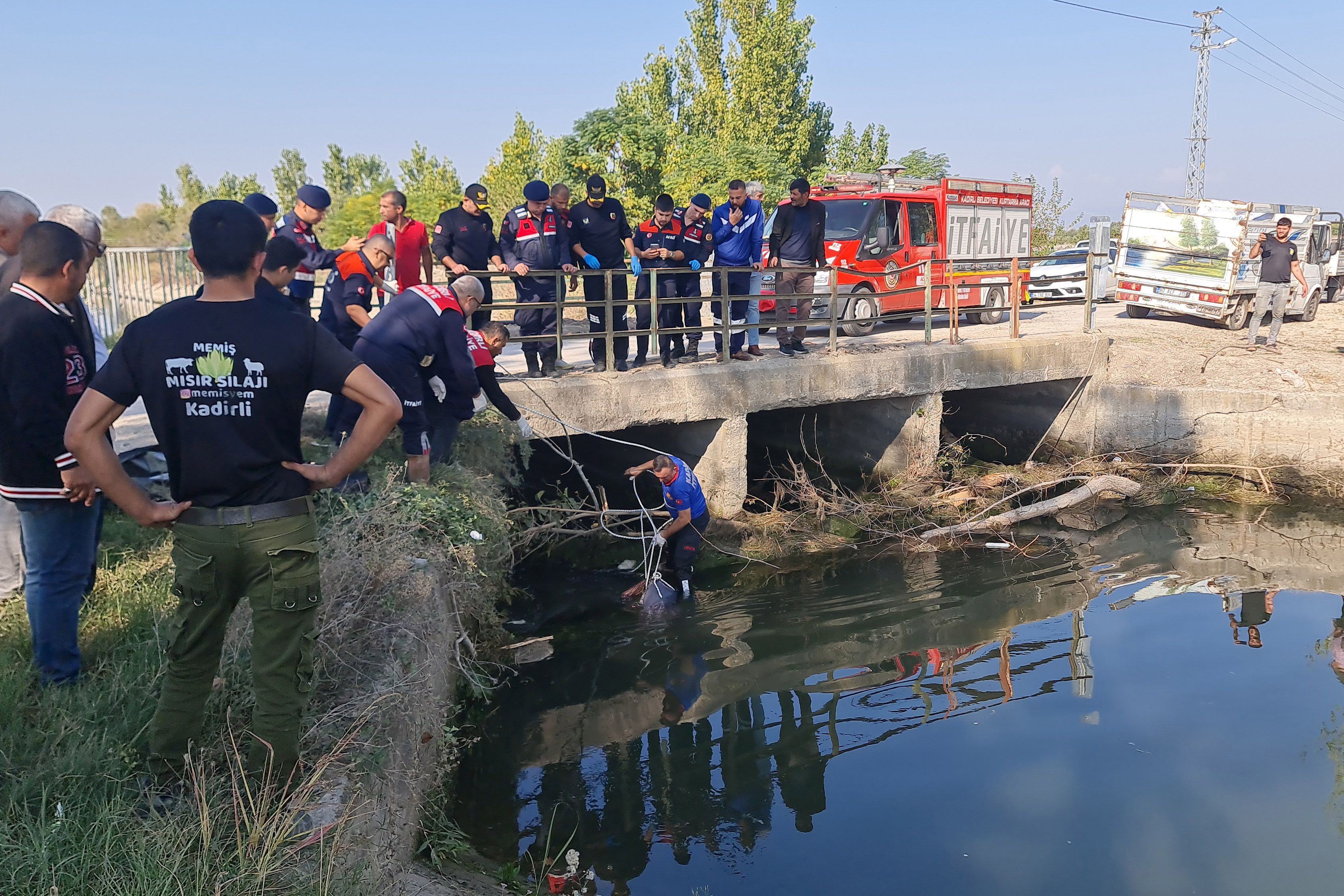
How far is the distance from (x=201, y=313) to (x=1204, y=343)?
14.6 meters

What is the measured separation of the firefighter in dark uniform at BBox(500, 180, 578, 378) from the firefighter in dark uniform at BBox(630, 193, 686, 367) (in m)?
0.80

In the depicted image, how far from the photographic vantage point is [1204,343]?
45.8 ft

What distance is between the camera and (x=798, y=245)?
402 inches

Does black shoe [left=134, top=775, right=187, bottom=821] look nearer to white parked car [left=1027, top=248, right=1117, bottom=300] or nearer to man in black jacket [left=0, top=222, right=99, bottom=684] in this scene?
man in black jacket [left=0, top=222, right=99, bottom=684]

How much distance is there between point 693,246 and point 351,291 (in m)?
3.84

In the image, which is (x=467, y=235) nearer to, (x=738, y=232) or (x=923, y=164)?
(x=738, y=232)

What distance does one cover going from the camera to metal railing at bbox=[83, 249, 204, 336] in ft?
39.4

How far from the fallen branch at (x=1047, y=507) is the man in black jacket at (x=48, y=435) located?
25.8ft

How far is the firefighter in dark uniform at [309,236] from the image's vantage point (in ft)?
23.2

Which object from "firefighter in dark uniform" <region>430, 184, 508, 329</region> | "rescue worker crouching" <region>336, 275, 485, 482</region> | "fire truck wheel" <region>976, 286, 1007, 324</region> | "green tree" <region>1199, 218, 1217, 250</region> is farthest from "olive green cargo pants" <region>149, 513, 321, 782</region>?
"green tree" <region>1199, 218, 1217, 250</region>

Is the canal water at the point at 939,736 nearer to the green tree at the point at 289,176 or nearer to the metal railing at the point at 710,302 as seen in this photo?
the metal railing at the point at 710,302

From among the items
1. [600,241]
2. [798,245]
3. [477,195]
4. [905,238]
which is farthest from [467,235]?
[905,238]

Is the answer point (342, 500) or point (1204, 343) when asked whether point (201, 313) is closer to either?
point (342, 500)

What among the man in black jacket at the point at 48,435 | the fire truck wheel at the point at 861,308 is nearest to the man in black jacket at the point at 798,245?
the fire truck wheel at the point at 861,308
